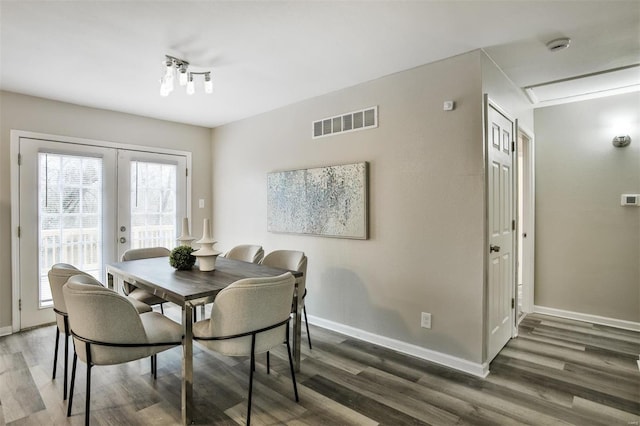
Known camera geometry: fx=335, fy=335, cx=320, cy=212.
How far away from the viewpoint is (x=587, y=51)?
2525 millimetres

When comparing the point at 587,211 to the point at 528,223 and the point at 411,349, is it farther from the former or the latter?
the point at 411,349

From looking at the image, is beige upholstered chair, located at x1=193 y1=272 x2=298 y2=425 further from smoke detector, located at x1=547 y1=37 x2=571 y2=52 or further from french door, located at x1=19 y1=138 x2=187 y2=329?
french door, located at x1=19 y1=138 x2=187 y2=329

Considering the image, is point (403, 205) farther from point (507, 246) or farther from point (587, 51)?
point (587, 51)

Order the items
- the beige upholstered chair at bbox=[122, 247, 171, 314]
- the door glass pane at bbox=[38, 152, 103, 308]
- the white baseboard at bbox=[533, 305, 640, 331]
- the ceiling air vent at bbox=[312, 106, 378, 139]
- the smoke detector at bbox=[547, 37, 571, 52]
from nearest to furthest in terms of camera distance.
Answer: the smoke detector at bbox=[547, 37, 571, 52] → the beige upholstered chair at bbox=[122, 247, 171, 314] → the ceiling air vent at bbox=[312, 106, 378, 139] → the white baseboard at bbox=[533, 305, 640, 331] → the door glass pane at bbox=[38, 152, 103, 308]

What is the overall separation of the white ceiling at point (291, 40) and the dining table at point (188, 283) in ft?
5.47

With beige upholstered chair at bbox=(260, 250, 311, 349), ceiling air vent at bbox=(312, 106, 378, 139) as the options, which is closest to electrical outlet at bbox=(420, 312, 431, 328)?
beige upholstered chair at bbox=(260, 250, 311, 349)

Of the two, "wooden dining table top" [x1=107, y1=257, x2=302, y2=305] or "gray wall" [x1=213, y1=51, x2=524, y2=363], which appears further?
"gray wall" [x1=213, y1=51, x2=524, y2=363]

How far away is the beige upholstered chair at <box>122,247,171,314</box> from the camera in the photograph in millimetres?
2973

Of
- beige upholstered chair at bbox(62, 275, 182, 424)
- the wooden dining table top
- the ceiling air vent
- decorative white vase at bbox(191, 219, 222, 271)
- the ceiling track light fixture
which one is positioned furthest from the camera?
the ceiling air vent

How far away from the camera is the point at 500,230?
286 centimetres

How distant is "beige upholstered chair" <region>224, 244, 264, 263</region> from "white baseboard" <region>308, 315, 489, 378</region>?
968 millimetres

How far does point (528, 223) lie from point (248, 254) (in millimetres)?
3258

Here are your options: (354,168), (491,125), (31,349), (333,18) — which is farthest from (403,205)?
(31,349)

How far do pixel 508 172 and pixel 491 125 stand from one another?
0.64 meters
